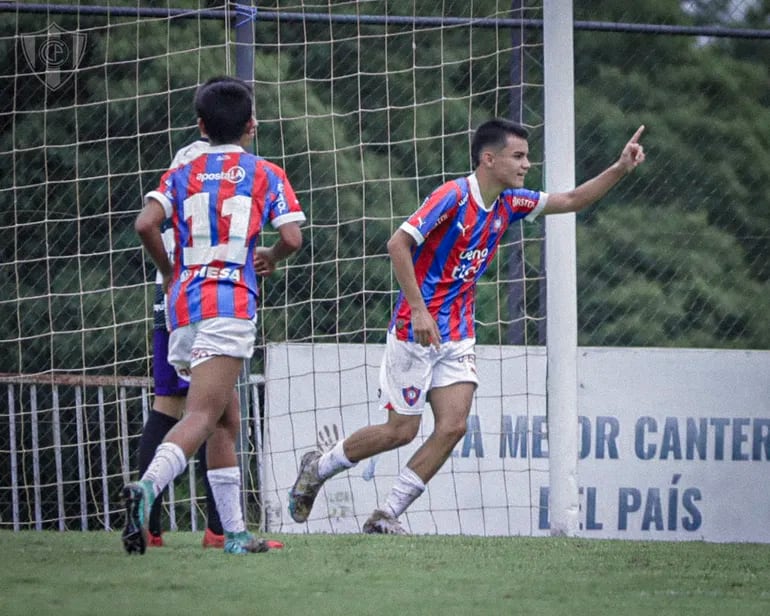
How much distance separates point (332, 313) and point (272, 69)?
170cm

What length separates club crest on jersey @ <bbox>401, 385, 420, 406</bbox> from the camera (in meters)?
5.87

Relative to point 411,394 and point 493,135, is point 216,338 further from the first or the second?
point 493,135

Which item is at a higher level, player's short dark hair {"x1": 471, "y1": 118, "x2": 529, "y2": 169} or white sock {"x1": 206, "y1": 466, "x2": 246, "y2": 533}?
player's short dark hair {"x1": 471, "y1": 118, "x2": 529, "y2": 169}

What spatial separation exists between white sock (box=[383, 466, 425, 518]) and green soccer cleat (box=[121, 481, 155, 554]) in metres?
1.79

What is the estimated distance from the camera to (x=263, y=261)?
15.6 feet

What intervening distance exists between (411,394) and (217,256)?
1.56 metres

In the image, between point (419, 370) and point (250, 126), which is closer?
point (250, 126)

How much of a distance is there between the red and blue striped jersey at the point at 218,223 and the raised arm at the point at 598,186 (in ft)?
5.28

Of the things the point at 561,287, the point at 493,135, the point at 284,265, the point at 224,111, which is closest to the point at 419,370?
the point at 561,287

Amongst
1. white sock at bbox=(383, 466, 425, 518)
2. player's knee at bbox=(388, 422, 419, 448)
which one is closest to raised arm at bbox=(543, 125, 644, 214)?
player's knee at bbox=(388, 422, 419, 448)

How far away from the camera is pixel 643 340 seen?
10164mm

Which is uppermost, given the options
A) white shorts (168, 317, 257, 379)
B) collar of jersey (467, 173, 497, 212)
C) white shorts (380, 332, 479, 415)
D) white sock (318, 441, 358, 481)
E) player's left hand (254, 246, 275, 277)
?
collar of jersey (467, 173, 497, 212)

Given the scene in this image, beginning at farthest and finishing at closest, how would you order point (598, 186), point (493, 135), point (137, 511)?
1. point (493, 135)
2. point (598, 186)
3. point (137, 511)

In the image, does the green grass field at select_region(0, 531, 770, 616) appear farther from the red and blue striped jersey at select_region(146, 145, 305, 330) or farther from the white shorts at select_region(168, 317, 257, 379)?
the red and blue striped jersey at select_region(146, 145, 305, 330)
